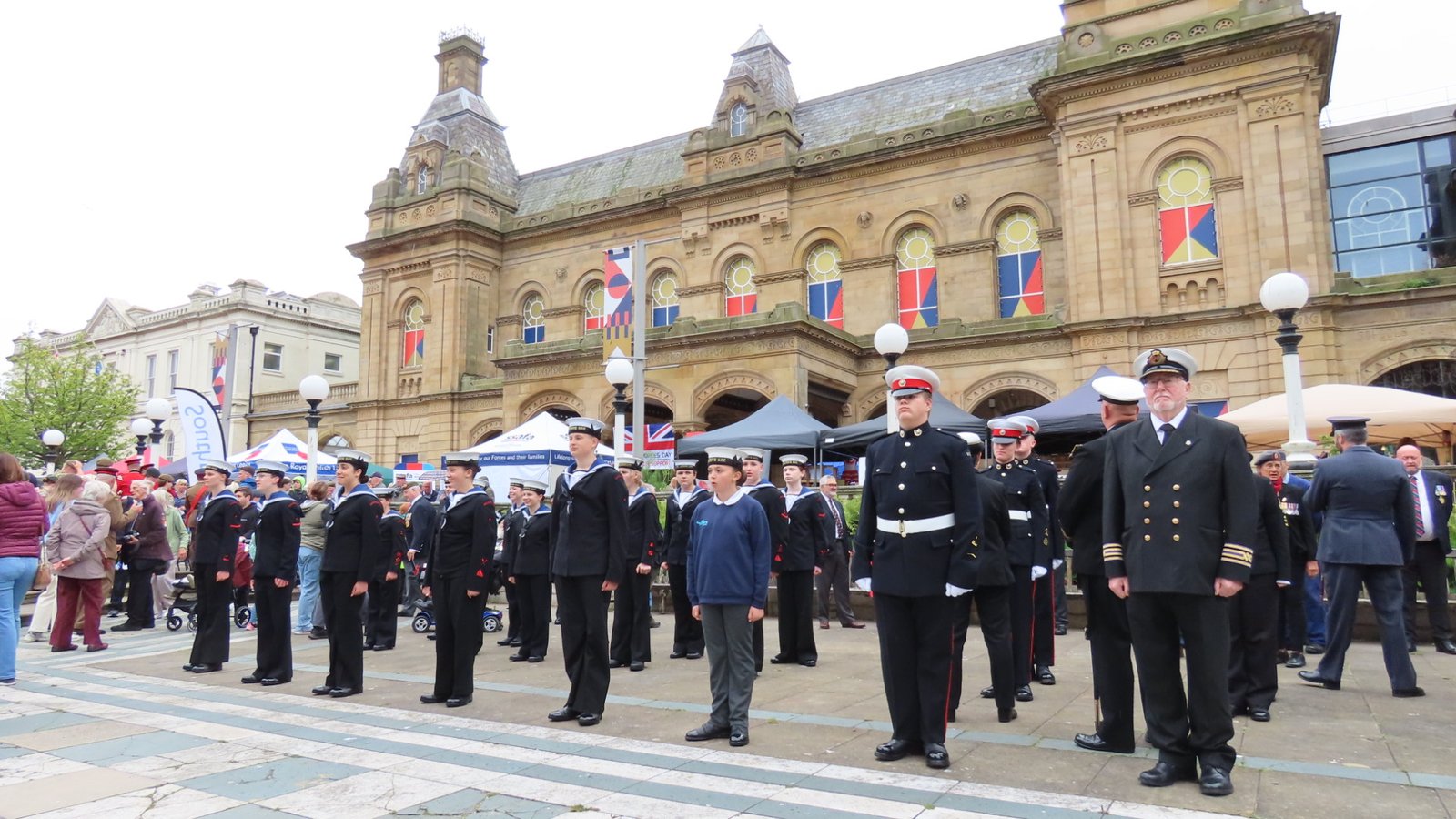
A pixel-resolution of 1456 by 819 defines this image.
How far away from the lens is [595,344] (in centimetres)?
2728

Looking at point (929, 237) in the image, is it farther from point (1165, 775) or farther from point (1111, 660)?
point (1165, 775)

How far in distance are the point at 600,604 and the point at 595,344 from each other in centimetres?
2094

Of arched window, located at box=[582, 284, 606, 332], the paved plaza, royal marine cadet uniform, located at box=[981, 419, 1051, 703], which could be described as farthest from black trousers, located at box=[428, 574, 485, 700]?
arched window, located at box=[582, 284, 606, 332]

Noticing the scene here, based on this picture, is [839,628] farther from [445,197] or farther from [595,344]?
[445,197]

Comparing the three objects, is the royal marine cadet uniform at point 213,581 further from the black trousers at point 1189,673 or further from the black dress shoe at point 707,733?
the black trousers at point 1189,673

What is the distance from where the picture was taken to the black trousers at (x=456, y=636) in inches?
290

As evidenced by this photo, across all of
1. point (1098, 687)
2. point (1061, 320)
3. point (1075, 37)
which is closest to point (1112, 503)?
point (1098, 687)

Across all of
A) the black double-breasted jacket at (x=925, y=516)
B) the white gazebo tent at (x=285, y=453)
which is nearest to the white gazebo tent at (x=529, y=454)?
the white gazebo tent at (x=285, y=453)

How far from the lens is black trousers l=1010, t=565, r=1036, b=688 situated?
24.1ft

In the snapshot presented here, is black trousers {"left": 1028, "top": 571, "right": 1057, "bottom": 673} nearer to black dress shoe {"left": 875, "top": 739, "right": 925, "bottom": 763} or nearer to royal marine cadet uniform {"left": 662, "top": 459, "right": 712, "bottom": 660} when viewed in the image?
black dress shoe {"left": 875, "top": 739, "right": 925, "bottom": 763}

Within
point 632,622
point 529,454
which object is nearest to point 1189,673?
point 632,622

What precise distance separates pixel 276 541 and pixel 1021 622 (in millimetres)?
6992

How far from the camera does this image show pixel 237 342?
4369cm

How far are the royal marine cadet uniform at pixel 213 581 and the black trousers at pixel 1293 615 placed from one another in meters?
10.5
